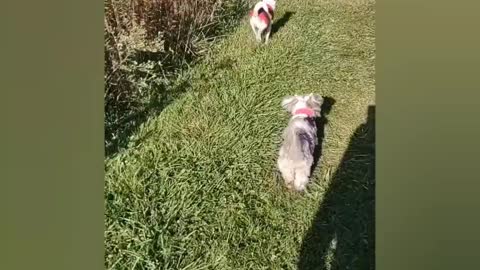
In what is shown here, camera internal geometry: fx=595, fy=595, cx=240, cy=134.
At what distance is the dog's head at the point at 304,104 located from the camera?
4.90 ft

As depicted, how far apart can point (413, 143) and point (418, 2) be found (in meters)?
0.36

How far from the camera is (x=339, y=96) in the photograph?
4.99 ft

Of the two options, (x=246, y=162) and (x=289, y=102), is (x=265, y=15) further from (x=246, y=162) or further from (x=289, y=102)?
(x=246, y=162)

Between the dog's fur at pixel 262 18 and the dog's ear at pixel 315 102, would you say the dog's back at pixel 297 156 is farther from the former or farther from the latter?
the dog's fur at pixel 262 18

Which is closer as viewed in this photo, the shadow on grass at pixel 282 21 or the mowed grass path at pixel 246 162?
the mowed grass path at pixel 246 162

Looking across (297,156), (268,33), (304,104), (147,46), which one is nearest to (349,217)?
(297,156)

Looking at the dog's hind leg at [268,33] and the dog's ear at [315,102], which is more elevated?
the dog's hind leg at [268,33]

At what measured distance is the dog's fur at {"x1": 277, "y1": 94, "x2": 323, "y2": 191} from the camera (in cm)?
147

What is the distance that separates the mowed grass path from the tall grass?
0.14 feet

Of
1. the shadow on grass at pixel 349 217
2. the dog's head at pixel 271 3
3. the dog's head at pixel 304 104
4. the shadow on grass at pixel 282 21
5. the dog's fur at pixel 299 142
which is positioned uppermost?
the dog's head at pixel 271 3

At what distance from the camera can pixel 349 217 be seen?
58.3 inches

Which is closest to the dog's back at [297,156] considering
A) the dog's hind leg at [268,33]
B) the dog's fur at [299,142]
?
the dog's fur at [299,142]

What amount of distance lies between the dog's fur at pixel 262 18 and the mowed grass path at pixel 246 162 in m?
0.02

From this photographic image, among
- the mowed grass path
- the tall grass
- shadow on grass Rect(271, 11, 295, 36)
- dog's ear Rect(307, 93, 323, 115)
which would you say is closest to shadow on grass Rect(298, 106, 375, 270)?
the mowed grass path
